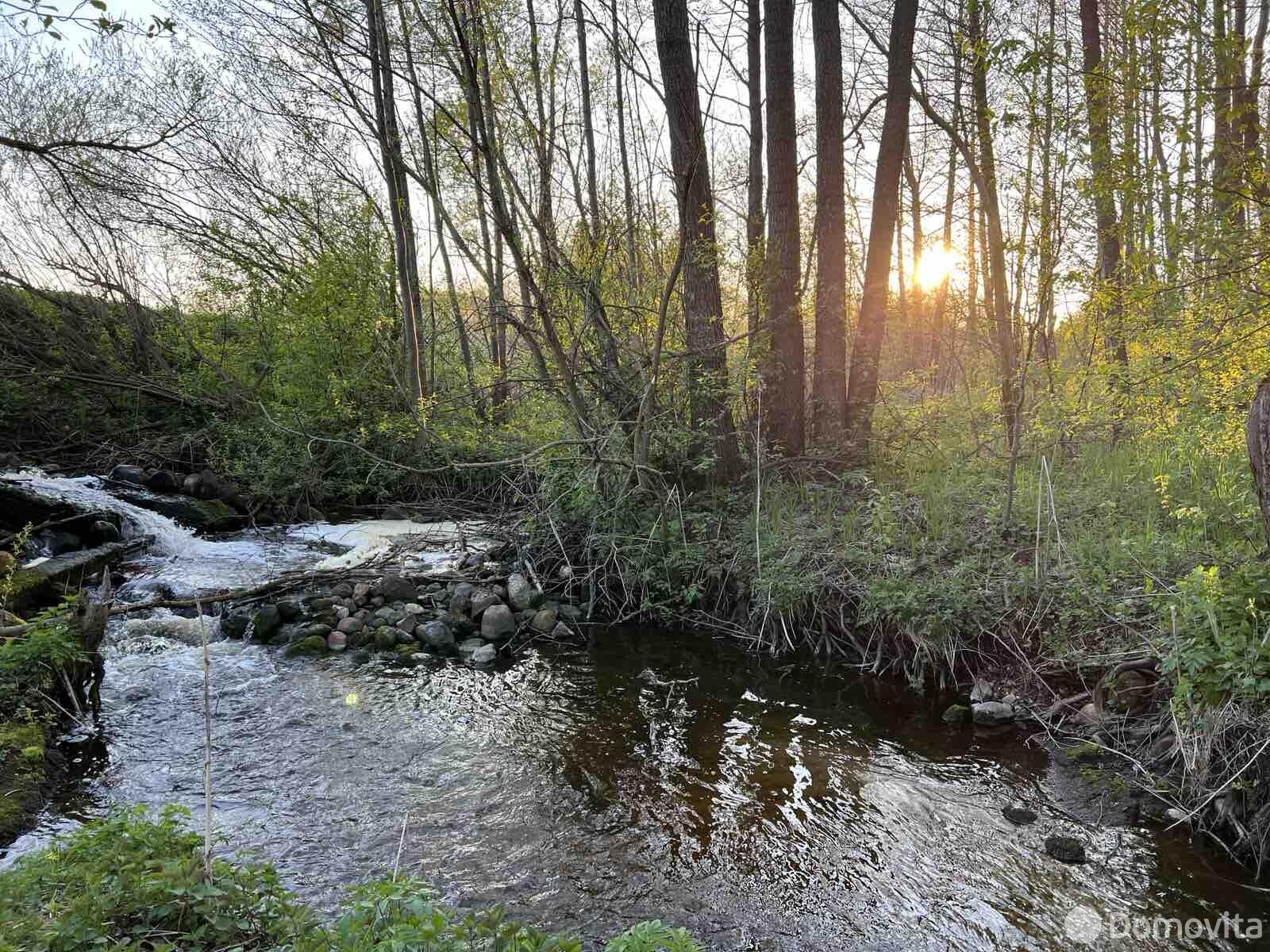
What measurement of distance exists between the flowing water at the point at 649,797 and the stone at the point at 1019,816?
0.05 meters

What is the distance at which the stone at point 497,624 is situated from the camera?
612 centimetres

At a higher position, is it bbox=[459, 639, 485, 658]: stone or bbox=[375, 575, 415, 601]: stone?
bbox=[375, 575, 415, 601]: stone

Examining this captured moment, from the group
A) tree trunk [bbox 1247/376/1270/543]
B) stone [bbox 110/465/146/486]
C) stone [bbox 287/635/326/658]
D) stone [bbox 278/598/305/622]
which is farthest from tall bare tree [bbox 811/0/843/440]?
stone [bbox 110/465/146/486]

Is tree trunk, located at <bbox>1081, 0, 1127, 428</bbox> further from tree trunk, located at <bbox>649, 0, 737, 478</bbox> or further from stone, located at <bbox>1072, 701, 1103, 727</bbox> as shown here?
tree trunk, located at <bbox>649, 0, 737, 478</bbox>

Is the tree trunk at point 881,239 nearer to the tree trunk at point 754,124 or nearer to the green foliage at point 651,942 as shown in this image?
the tree trunk at point 754,124

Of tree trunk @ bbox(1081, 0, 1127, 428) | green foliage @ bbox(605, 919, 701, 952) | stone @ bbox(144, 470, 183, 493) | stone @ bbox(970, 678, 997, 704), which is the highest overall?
tree trunk @ bbox(1081, 0, 1127, 428)

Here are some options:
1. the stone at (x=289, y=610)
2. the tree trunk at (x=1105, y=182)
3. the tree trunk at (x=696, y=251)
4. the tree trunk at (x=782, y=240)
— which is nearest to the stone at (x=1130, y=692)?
the tree trunk at (x=1105, y=182)

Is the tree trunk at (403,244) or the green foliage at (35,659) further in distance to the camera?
the tree trunk at (403,244)

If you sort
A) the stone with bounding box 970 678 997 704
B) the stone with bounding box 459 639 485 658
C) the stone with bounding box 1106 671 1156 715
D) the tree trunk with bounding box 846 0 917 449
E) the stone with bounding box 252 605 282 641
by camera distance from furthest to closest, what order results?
the tree trunk with bounding box 846 0 917 449 → the stone with bounding box 252 605 282 641 → the stone with bounding box 459 639 485 658 → the stone with bounding box 970 678 997 704 → the stone with bounding box 1106 671 1156 715

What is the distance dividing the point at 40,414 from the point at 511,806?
11.6 meters

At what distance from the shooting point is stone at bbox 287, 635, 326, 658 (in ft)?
19.0

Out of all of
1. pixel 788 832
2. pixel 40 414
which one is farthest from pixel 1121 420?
pixel 40 414

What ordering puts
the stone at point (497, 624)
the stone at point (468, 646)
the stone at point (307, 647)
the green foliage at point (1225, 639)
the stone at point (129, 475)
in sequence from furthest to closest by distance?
the stone at point (129, 475) → the stone at point (497, 624) → the stone at point (468, 646) → the stone at point (307, 647) → the green foliage at point (1225, 639)

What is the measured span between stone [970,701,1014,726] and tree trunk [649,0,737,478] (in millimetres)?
3417
